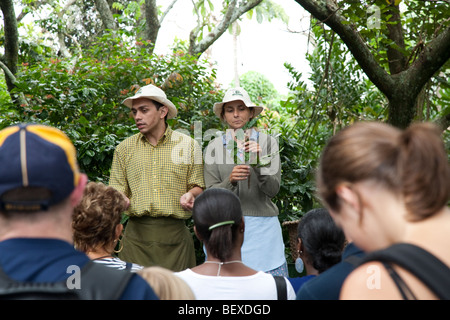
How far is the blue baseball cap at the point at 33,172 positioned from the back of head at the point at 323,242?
4.50 feet

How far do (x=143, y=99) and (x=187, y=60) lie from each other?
10.1 feet

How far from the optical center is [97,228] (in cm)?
267

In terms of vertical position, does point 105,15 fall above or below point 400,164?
above

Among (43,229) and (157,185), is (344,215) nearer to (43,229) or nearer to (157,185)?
(43,229)

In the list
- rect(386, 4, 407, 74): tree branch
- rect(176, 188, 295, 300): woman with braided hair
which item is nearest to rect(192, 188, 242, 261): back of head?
rect(176, 188, 295, 300): woman with braided hair

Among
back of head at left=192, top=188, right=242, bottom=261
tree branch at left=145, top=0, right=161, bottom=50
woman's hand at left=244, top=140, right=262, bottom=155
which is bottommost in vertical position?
back of head at left=192, top=188, right=242, bottom=261

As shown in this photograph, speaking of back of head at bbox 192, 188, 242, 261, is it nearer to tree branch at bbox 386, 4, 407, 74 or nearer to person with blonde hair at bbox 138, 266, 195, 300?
person with blonde hair at bbox 138, 266, 195, 300

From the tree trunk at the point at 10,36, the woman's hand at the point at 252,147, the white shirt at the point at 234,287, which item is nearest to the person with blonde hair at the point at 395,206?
the white shirt at the point at 234,287

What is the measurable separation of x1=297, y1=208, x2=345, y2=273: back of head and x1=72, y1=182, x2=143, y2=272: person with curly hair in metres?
0.94

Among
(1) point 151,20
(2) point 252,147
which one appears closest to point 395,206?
(2) point 252,147

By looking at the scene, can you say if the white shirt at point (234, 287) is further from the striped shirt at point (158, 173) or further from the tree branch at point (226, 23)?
the tree branch at point (226, 23)

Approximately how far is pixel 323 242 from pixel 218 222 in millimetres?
523

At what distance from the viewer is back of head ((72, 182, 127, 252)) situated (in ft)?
8.72

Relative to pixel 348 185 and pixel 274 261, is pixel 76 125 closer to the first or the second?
pixel 274 261
